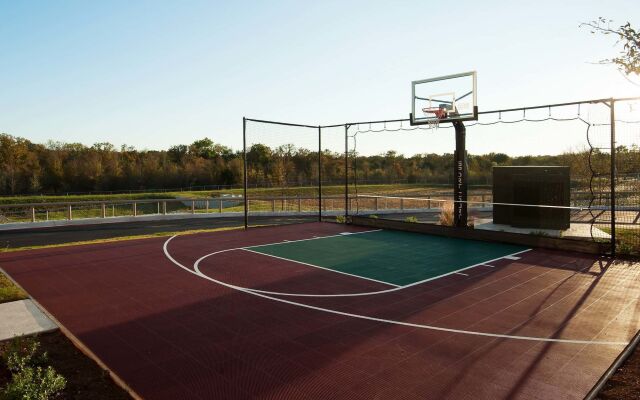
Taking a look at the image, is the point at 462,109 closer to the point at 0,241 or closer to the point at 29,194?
the point at 0,241

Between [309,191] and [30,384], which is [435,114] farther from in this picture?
[30,384]

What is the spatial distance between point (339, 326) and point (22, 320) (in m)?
4.53

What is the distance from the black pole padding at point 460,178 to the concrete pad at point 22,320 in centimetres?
1140

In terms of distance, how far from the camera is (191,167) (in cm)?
6462

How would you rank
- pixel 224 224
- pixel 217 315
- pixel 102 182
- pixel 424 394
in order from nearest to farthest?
pixel 424 394 < pixel 217 315 < pixel 224 224 < pixel 102 182

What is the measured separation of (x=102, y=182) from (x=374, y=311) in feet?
203

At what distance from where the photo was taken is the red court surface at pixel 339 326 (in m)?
4.56

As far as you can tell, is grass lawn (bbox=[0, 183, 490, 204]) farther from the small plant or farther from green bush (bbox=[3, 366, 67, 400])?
green bush (bbox=[3, 366, 67, 400])

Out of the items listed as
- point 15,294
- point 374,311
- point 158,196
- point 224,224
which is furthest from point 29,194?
point 374,311

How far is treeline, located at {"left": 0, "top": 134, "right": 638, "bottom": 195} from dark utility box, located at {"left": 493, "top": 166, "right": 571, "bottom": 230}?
5.54 meters

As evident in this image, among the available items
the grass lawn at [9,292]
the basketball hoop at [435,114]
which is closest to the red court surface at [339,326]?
the grass lawn at [9,292]

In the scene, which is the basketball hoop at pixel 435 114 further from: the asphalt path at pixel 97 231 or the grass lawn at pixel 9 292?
the grass lawn at pixel 9 292

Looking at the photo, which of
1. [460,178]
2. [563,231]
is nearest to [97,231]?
[460,178]

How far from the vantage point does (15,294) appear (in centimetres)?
766
